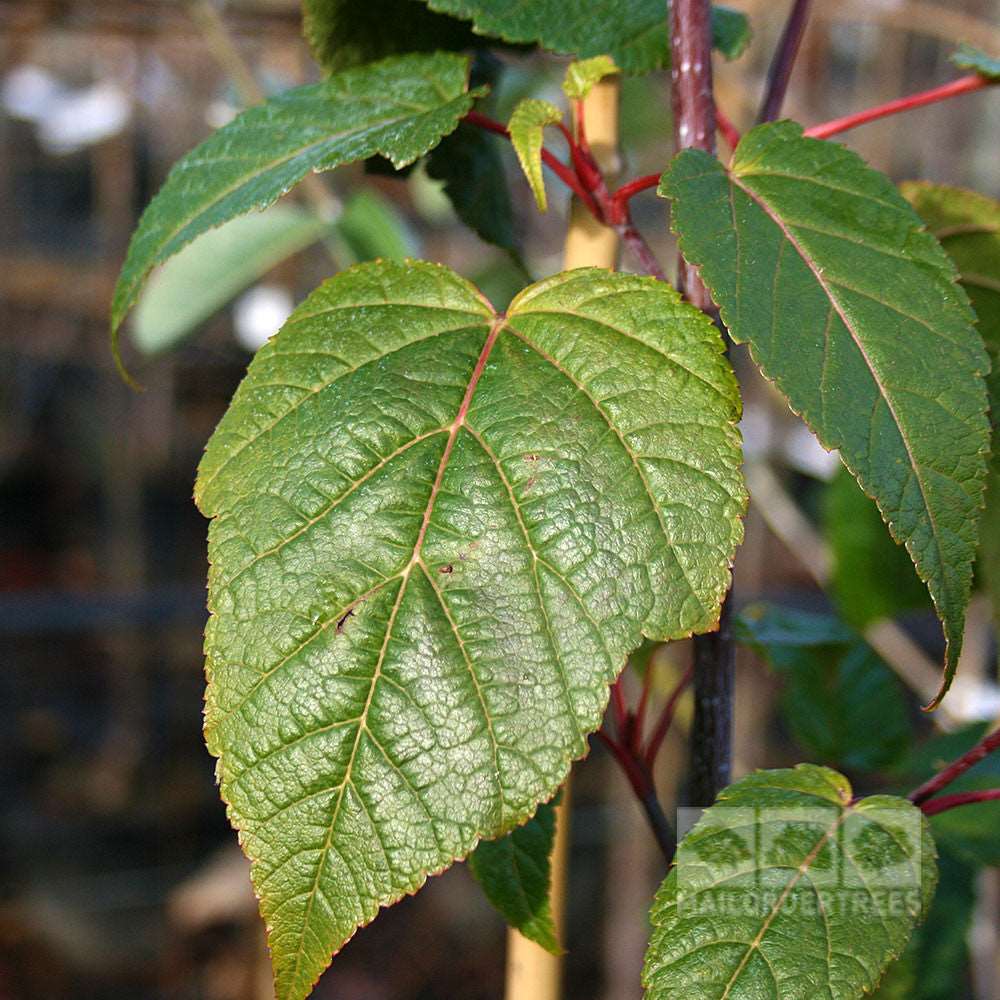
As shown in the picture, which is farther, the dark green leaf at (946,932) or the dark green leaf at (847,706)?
the dark green leaf at (847,706)

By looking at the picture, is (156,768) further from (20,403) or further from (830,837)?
(830,837)

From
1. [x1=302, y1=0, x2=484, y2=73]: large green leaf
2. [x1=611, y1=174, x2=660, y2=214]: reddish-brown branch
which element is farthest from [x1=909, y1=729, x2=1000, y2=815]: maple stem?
[x1=302, y1=0, x2=484, y2=73]: large green leaf

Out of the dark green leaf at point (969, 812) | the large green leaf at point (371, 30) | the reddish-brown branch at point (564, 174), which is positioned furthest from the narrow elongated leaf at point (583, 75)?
the dark green leaf at point (969, 812)

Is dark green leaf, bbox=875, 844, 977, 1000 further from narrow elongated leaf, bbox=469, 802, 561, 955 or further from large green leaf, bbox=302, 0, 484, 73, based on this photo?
large green leaf, bbox=302, 0, 484, 73

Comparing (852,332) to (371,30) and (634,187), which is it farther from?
(371,30)

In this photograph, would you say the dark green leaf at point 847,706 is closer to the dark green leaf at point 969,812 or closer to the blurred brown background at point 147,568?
the dark green leaf at point 969,812
